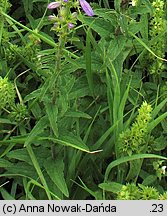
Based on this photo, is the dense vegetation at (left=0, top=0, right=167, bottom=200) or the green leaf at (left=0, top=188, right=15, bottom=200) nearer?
the dense vegetation at (left=0, top=0, right=167, bottom=200)

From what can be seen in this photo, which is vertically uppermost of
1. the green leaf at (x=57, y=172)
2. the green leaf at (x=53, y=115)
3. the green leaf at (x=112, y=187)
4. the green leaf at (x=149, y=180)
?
the green leaf at (x=53, y=115)

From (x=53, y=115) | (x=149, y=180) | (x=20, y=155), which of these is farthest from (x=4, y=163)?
(x=149, y=180)

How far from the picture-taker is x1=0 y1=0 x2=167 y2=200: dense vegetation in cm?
189

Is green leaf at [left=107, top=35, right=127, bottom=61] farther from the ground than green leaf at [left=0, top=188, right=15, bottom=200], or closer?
farther from the ground

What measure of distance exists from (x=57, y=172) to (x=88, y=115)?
238 mm

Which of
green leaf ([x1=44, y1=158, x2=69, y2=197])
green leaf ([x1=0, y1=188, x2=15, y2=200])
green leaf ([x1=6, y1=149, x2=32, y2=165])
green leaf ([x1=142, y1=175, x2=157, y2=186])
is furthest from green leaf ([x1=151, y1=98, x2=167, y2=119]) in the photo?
green leaf ([x1=0, y1=188, x2=15, y2=200])

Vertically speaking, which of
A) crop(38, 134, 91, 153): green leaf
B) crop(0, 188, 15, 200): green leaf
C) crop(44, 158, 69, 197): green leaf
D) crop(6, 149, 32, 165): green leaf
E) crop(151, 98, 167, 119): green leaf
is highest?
crop(151, 98, 167, 119): green leaf

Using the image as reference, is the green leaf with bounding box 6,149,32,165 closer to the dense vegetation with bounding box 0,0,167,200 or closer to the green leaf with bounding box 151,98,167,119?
the dense vegetation with bounding box 0,0,167,200

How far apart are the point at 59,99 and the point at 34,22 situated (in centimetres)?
69

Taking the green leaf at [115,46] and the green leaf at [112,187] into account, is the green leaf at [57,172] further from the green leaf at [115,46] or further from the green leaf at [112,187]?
the green leaf at [115,46]

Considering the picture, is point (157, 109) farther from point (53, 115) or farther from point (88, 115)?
point (53, 115)

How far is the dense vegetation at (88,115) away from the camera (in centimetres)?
189

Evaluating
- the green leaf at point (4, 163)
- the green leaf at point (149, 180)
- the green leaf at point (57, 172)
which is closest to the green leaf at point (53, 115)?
the green leaf at point (57, 172)

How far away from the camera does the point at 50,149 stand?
208 centimetres
